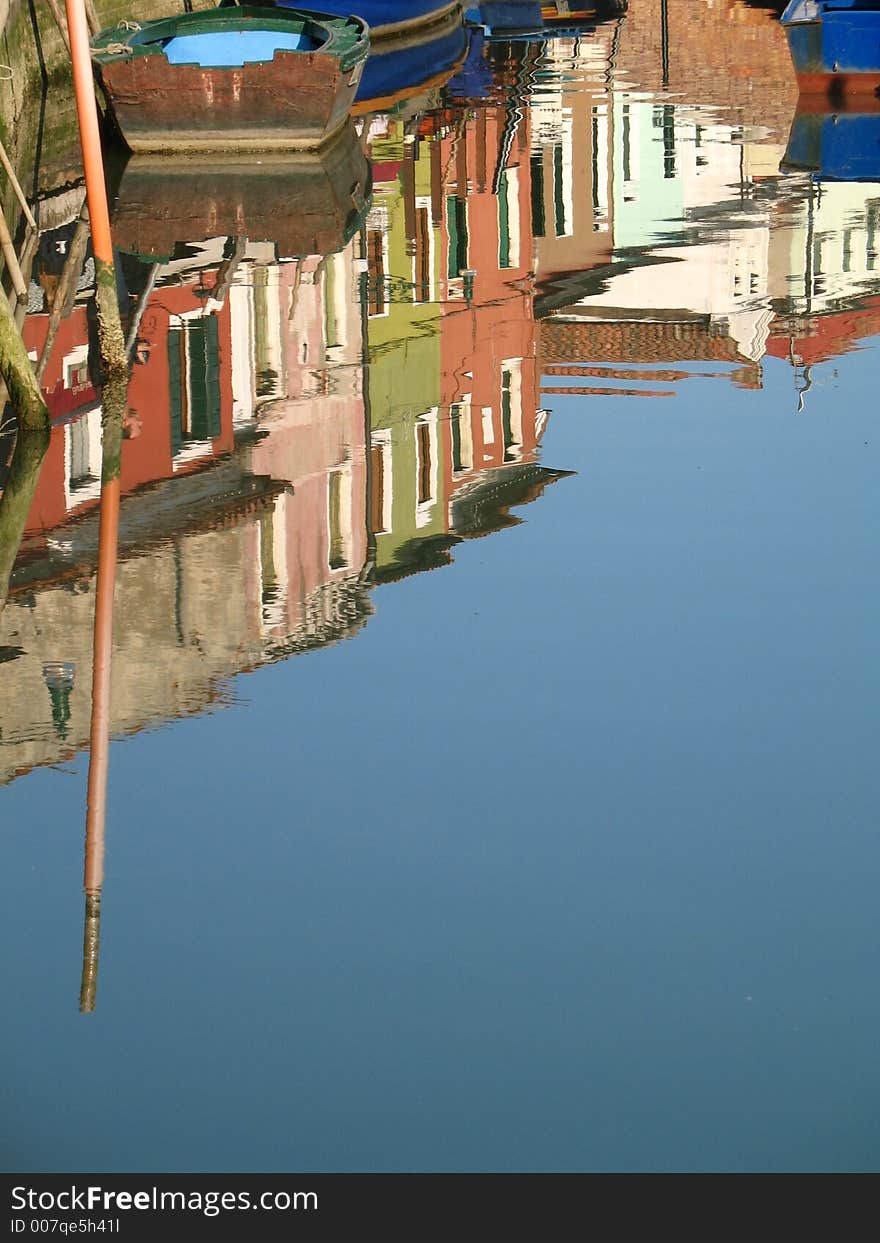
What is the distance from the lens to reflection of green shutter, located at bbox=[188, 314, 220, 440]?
1445 centimetres

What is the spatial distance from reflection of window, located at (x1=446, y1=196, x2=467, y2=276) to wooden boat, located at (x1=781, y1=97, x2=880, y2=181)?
4.79m

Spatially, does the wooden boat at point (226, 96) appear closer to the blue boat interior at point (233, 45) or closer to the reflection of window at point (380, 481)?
the blue boat interior at point (233, 45)

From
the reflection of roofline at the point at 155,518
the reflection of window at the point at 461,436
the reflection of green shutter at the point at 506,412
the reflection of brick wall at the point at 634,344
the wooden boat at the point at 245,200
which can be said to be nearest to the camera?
the reflection of roofline at the point at 155,518

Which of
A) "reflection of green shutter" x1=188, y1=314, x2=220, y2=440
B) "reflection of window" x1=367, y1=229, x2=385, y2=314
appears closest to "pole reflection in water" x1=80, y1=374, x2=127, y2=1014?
"reflection of green shutter" x1=188, y1=314, x2=220, y2=440

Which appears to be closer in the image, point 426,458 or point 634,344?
point 426,458

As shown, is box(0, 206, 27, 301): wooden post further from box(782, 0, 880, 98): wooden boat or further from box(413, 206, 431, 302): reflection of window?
box(782, 0, 880, 98): wooden boat

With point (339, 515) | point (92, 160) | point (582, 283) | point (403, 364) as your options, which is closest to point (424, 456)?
point (403, 364)

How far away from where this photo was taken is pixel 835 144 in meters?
27.8

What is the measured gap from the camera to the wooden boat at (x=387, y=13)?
3675cm

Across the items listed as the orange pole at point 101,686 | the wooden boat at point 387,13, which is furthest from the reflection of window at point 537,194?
the wooden boat at point 387,13

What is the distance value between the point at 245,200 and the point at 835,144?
9035 mm

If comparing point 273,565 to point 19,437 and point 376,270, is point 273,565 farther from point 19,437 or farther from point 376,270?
point 376,270

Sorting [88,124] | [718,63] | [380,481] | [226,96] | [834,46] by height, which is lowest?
[380,481]

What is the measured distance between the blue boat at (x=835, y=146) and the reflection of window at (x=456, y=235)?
4.79 meters
